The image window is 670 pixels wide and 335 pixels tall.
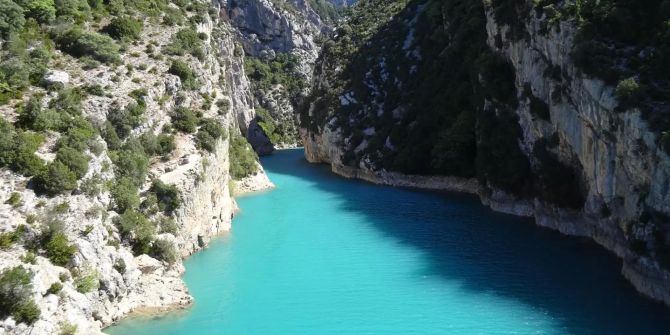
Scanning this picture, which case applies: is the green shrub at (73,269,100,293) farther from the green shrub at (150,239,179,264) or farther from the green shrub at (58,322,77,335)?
the green shrub at (150,239,179,264)

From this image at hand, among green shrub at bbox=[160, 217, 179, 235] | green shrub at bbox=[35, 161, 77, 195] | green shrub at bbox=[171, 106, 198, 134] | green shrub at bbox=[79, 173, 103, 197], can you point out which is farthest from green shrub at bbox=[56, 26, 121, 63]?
green shrub at bbox=[35, 161, 77, 195]

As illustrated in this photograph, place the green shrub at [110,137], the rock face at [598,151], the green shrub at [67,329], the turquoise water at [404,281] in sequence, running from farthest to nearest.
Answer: the green shrub at [110,137] < the rock face at [598,151] < the turquoise water at [404,281] < the green shrub at [67,329]

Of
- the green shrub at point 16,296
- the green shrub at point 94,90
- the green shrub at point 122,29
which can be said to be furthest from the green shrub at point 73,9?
the green shrub at point 16,296

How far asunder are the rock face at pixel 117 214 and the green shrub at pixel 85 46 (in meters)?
1.15

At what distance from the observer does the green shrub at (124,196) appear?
3161 cm

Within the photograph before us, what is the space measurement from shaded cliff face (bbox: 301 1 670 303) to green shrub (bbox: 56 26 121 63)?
30.8m

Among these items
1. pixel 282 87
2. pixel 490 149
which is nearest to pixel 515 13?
pixel 490 149

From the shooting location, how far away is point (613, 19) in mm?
35656

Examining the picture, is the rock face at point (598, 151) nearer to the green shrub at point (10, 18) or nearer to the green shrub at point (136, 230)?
the green shrub at point (136, 230)

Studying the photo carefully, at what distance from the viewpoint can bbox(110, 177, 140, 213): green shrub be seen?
31.6 meters

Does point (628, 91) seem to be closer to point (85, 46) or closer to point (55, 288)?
point (55, 288)

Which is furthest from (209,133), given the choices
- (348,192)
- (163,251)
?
(348,192)

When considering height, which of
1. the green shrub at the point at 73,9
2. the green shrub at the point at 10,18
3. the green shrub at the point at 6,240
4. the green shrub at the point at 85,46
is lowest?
the green shrub at the point at 6,240

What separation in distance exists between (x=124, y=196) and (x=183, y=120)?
40.5 feet
